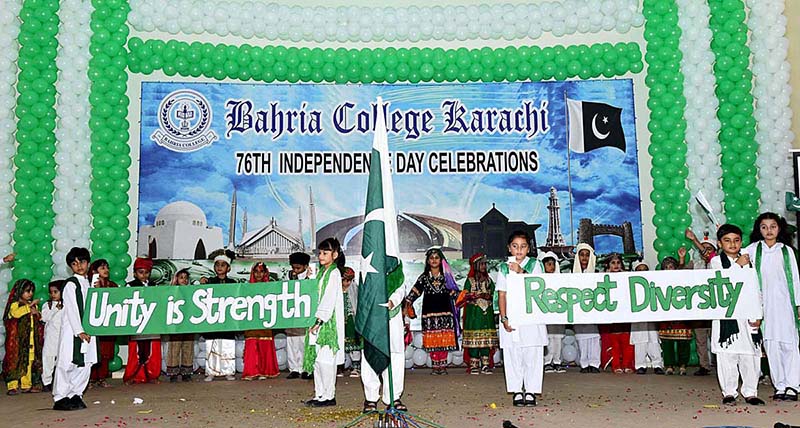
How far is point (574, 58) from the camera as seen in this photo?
8852 mm

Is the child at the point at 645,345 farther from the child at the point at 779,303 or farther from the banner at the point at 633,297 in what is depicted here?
the banner at the point at 633,297

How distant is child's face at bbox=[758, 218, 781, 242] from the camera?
5879mm

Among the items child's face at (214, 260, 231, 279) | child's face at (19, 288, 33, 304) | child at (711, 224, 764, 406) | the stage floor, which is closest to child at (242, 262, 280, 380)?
the stage floor

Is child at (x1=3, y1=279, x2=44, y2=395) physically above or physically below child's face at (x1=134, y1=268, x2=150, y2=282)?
below

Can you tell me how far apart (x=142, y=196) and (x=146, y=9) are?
2028 millimetres

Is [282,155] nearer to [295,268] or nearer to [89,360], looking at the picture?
[295,268]

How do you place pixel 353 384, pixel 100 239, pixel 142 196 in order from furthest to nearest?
1. pixel 142 196
2. pixel 100 239
3. pixel 353 384

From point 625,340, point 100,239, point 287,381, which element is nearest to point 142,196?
point 100,239

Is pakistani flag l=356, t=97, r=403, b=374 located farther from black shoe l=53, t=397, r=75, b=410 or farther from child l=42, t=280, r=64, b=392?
child l=42, t=280, r=64, b=392

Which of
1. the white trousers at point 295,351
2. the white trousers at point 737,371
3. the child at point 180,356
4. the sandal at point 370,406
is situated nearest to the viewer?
the sandal at point 370,406

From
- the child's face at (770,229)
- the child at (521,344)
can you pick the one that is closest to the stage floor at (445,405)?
the child at (521,344)

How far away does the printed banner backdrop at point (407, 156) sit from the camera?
893 centimetres

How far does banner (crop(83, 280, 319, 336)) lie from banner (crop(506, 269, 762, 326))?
150 centimetres

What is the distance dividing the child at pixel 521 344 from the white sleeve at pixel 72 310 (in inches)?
118
